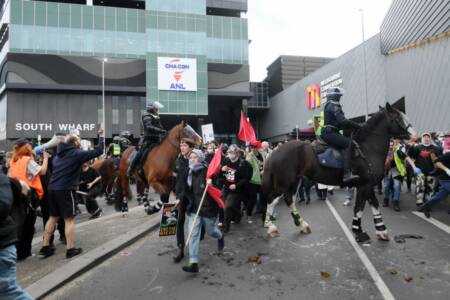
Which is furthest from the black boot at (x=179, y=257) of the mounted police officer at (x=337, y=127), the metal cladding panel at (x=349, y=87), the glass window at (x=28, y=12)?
the glass window at (x=28, y=12)

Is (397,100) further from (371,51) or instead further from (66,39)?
(66,39)

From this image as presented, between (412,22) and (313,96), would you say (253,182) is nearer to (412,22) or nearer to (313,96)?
(412,22)

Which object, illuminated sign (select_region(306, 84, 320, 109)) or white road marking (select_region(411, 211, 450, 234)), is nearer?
white road marking (select_region(411, 211, 450, 234))

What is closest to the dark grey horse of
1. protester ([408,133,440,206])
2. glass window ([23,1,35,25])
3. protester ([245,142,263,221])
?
protester ([245,142,263,221])

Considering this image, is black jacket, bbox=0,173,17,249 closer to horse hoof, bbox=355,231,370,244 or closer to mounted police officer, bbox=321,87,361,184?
horse hoof, bbox=355,231,370,244

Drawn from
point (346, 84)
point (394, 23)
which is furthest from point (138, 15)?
point (394, 23)

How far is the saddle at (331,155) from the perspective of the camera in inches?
254

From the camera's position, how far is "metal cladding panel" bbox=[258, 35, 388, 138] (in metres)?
30.0

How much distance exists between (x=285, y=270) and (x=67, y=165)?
13.3 ft

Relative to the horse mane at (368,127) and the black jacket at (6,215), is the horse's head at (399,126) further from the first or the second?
the black jacket at (6,215)

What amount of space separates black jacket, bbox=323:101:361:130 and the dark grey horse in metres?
0.37

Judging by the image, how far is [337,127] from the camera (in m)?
6.70

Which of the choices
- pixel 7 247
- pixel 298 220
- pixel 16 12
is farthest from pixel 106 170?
pixel 16 12

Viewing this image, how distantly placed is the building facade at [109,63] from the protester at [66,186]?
43.8 m
